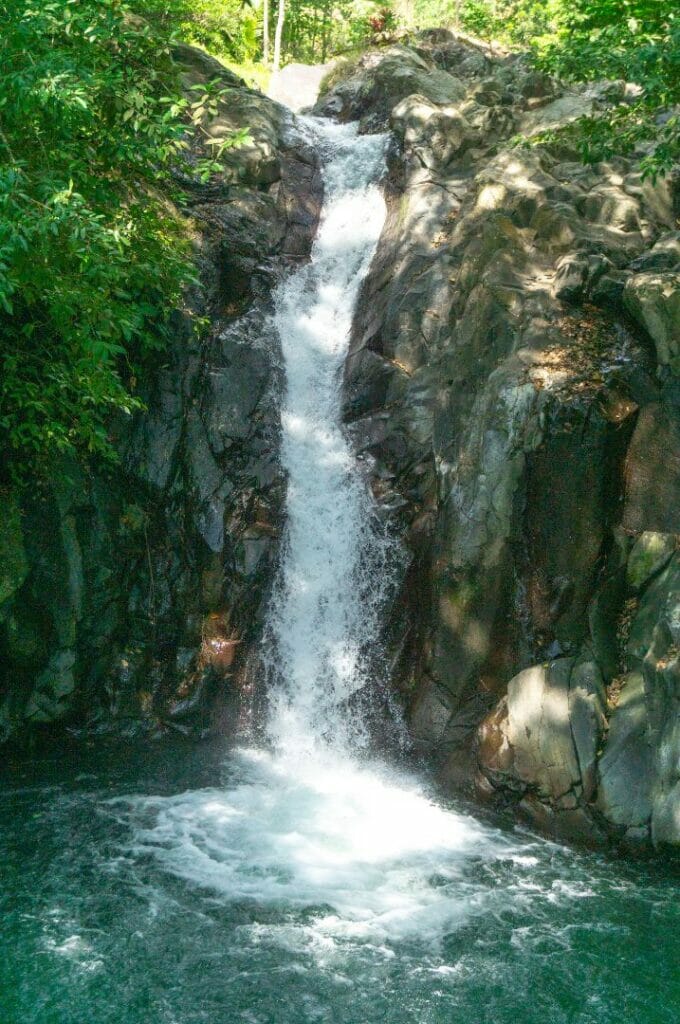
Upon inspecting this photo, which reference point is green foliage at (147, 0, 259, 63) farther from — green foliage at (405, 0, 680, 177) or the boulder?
the boulder

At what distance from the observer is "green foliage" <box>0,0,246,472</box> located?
6.84m

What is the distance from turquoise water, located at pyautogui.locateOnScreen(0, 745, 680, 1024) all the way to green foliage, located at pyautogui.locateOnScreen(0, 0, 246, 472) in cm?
414

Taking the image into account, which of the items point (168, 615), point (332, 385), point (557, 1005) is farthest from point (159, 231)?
point (557, 1005)

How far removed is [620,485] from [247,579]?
5049 millimetres

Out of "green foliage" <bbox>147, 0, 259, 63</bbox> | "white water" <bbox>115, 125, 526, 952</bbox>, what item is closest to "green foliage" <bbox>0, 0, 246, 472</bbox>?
"white water" <bbox>115, 125, 526, 952</bbox>

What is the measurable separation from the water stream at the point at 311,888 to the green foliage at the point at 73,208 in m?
3.93

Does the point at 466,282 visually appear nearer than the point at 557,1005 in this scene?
No

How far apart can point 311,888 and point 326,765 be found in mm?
2853

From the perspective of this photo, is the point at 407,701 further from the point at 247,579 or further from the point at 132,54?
the point at 132,54

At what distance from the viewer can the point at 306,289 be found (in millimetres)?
14625

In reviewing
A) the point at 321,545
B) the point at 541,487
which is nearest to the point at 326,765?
the point at 321,545

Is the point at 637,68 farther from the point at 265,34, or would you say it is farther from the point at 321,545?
the point at 265,34

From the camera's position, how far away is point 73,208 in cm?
679

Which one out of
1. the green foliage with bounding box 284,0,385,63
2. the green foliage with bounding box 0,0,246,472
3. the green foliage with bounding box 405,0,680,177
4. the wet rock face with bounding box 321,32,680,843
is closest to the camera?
the green foliage with bounding box 0,0,246,472
